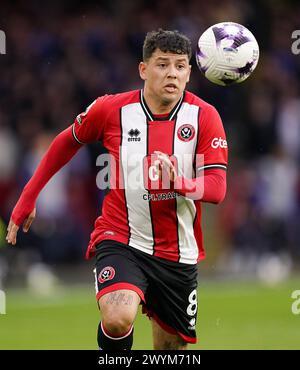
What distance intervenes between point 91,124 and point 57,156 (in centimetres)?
39

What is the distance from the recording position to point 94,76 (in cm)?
1723

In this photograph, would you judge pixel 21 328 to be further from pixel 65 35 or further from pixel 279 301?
pixel 65 35

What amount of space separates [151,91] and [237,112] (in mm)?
9819

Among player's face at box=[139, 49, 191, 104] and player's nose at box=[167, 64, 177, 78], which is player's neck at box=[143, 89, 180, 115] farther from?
player's nose at box=[167, 64, 177, 78]

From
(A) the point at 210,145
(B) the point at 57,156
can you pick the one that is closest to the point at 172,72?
(A) the point at 210,145

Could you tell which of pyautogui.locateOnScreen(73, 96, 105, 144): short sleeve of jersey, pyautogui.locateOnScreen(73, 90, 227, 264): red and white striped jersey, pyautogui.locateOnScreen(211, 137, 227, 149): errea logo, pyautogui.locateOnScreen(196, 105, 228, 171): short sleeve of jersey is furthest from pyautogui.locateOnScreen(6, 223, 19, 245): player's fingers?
pyautogui.locateOnScreen(211, 137, 227, 149): errea logo

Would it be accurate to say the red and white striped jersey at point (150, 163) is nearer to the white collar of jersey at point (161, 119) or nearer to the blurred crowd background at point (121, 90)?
the white collar of jersey at point (161, 119)

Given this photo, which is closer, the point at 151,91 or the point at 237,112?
the point at 151,91

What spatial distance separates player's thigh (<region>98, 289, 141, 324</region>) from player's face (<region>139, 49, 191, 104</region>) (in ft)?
4.62

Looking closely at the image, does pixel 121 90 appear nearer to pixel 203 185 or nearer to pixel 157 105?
pixel 157 105

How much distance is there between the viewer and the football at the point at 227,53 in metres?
7.51

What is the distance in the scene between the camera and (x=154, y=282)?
7391mm

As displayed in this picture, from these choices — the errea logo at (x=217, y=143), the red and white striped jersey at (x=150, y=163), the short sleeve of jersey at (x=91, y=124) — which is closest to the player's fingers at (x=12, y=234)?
the red and white striped jersey at (x=150, y=163)
